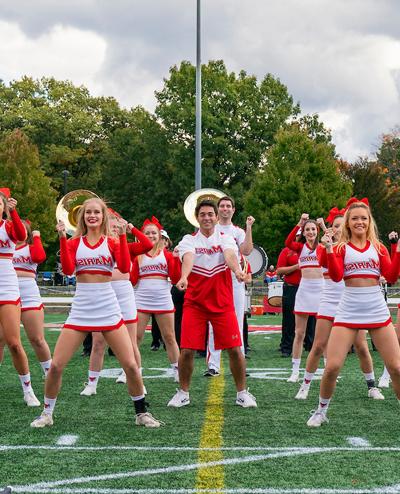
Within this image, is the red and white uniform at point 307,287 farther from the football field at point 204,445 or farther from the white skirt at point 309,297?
the football field at point 204,445

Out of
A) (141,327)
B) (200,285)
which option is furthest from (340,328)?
(141,327)

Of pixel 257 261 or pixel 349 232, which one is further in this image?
pixel 257 261

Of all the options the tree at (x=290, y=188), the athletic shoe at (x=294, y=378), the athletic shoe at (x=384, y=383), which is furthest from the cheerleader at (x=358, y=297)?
the tree at (x=290, y=188)

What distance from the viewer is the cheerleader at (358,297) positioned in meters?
6.61

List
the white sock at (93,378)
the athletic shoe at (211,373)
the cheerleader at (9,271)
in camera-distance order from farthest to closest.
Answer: the athletic shoe at (211,373)
the white sock at (93,378)
the cheerleader at (9,271)

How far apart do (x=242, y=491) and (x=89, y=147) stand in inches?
2237

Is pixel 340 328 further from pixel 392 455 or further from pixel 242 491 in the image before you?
pixel 242 491

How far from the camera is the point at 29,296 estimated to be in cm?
869

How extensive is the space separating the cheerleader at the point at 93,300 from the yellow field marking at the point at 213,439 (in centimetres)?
50

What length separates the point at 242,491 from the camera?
4.68 m

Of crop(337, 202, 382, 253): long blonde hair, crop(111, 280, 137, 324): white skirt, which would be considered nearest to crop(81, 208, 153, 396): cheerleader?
crop(111, 280, 137, 324): white skirt

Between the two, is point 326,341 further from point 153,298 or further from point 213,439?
point 213,439

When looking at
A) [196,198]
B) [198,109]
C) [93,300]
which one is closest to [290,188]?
[198,109]

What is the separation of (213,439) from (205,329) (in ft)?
5.42
